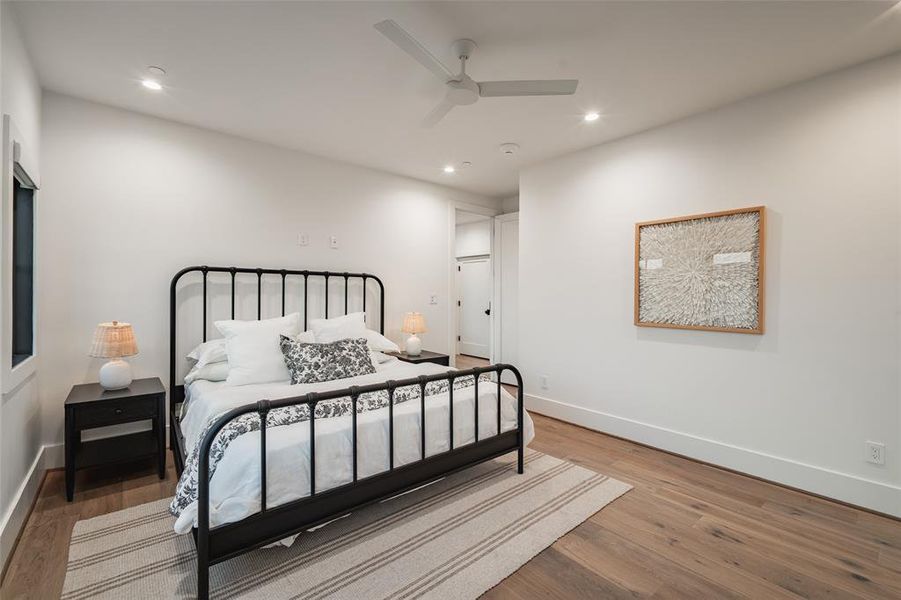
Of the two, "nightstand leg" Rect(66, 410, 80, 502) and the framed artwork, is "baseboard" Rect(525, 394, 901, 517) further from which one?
"nightstand leg" Rect(66, 410, 80, 502)

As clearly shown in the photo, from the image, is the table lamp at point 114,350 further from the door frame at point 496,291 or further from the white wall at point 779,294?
the door frame at point 496,291

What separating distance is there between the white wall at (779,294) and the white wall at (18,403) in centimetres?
382

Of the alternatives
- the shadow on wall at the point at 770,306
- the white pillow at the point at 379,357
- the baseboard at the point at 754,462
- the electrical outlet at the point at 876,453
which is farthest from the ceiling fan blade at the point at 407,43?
the electrical outlet at the point at 876,453

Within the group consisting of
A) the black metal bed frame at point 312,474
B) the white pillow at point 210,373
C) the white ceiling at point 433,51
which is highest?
the white ceiling at point 433,51

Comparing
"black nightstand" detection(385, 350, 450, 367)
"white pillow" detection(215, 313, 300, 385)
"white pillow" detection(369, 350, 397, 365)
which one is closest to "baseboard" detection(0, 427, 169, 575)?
"white pillow" detection(215, 313, 300, 385)

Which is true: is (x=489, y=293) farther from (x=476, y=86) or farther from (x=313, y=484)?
(x=313, y=484)

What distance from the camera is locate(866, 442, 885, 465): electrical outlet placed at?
2.38 m

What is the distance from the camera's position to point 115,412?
2.59m

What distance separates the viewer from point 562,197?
4.05 metres

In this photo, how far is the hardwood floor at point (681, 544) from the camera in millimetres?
1792

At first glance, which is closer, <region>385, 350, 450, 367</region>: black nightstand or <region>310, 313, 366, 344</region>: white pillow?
<region>310, 313, 366, 344</region>: white pillow

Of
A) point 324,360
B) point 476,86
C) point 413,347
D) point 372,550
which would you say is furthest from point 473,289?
point 372,550

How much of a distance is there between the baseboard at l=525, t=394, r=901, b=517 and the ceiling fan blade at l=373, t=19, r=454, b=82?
121 inches

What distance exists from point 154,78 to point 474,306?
5617mm
